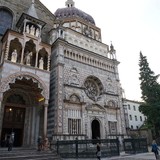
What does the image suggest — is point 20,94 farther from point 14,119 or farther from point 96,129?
point 96,129

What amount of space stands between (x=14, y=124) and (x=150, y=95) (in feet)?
66.1

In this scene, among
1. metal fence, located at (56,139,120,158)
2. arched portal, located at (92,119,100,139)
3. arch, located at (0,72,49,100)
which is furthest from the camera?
arched portal, located at (92,119,100,139)

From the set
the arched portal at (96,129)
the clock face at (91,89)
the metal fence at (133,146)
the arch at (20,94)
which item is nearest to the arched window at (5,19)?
the arch at (20,94)

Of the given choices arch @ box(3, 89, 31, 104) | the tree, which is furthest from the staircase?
the tree

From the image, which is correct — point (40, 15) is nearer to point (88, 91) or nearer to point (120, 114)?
point (88, 91)

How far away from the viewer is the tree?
2461 centimetres

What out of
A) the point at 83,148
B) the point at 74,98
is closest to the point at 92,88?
the point at 74,98

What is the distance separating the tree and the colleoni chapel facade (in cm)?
546

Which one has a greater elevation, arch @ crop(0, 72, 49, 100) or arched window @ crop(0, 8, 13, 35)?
arched window @ crop(0, 8, 13, 35)

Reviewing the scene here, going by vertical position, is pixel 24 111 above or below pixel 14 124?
above

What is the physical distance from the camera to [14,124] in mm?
16984

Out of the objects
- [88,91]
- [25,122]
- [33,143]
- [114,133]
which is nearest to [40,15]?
[88,91]

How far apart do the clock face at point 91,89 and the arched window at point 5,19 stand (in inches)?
462

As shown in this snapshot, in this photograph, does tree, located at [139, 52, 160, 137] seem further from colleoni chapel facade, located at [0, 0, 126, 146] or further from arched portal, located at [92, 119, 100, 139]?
arched portal, located at [92, 119, 100, 139]
